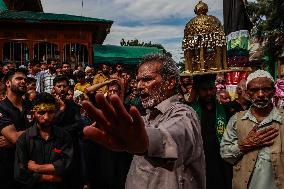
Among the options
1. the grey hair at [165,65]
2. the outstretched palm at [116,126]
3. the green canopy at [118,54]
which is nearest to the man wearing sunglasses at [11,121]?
the grey hair at [165,65]

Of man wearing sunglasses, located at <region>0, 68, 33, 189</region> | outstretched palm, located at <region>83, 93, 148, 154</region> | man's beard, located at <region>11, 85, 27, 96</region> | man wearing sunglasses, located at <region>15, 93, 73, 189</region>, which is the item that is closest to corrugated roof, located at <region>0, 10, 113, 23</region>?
man wearing sunglasses, located at <region>0, 68, 33, 189</region>

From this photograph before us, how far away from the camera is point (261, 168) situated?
13.1 ft

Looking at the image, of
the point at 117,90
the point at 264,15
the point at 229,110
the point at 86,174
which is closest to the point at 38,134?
the point at 86,174

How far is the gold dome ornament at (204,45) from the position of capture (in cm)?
487

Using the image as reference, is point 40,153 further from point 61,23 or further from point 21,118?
point 61,23

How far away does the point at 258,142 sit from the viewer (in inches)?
157

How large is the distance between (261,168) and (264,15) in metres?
18.4

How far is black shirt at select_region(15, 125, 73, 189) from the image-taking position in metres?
4.74

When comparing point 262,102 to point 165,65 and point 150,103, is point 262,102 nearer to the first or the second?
point 165,65

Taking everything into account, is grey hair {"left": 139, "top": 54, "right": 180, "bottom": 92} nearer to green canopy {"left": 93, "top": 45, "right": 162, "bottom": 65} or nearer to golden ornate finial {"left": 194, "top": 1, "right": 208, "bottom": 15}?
golden ornate finial {"left": 194, "top": 1, "right": 208, "bottom": 15}

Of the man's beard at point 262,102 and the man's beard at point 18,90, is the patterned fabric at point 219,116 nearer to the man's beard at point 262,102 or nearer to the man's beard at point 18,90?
the man's beard at point 262,102

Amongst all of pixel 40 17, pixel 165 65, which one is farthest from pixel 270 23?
pixel 165 65

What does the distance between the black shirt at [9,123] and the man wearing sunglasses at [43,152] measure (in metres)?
0.37

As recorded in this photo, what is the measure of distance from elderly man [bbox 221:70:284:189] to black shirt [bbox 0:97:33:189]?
2418 mm
